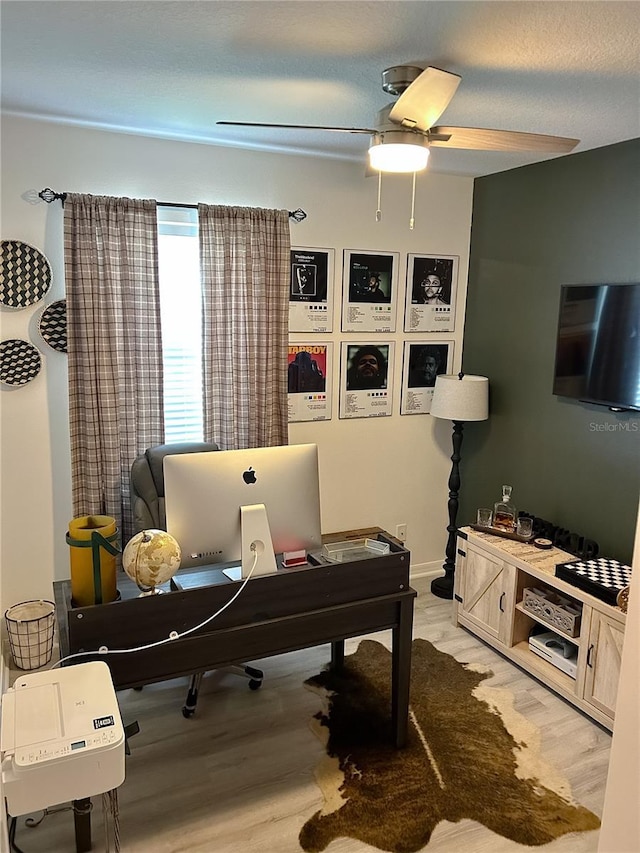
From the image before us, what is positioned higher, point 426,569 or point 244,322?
point 244,322

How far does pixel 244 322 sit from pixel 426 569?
86.7 inches

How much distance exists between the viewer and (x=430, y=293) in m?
4.18

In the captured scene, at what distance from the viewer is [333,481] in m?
4.12

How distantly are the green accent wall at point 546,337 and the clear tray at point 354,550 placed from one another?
139cm

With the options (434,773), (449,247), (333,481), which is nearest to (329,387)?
(333,481)

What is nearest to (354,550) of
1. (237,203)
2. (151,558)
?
(151,558)

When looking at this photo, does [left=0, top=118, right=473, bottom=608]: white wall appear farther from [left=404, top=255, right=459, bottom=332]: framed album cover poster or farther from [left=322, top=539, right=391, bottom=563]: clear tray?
[left=322, top=539, right=391, bottom=563]: clear tray

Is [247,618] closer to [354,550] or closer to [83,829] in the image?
[354,550]

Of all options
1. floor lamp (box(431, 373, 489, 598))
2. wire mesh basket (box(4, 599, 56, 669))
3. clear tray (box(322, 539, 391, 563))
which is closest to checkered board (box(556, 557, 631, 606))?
clear tray (box(322, 539, 391, 563))

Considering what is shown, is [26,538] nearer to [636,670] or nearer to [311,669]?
[311,669]

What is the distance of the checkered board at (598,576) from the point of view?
2.86 metres

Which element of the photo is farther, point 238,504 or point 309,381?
point 309,381

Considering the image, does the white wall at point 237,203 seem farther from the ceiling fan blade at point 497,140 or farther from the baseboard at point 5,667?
the ceiling fan blade at point 497,140

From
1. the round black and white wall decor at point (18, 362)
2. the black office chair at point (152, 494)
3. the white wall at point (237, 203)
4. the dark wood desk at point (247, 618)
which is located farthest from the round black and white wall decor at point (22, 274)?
the dark wood desk at point (247, 618)
